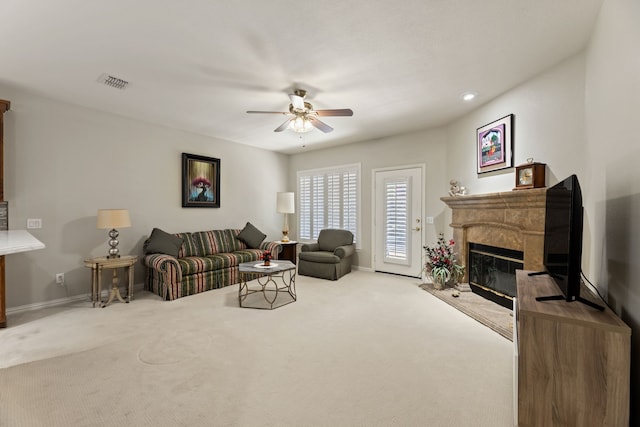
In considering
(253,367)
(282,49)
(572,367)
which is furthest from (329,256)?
(572,367)

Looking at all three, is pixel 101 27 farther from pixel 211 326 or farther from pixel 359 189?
pixel 359 189

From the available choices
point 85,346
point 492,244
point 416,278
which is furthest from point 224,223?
point 492,244

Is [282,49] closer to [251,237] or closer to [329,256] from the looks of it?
[329,256]

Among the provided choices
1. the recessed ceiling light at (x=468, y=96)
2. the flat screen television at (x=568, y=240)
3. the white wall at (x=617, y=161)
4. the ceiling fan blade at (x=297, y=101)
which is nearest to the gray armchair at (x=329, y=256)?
the ceiling fan blade at (x=297, y=101)

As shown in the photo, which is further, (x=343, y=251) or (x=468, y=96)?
(x=343, y=251)

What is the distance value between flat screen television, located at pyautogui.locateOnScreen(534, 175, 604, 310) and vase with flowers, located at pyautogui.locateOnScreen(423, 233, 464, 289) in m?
2.42

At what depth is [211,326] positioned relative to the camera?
3.03 m

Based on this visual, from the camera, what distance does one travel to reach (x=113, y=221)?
371 cm

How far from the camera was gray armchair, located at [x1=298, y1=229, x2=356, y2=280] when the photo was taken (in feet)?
16.7

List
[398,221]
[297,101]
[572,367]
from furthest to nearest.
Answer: [398,221] → [297,101] → [572,367]

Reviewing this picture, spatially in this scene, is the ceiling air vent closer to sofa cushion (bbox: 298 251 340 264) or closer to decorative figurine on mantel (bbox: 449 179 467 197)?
sofa cushion (bbox: 298 251 340 264)

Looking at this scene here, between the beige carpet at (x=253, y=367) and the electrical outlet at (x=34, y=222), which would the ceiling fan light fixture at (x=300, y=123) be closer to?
the beige carpet at (x=253, y=367)

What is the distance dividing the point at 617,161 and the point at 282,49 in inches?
99.7

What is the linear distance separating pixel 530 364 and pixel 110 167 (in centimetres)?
516
